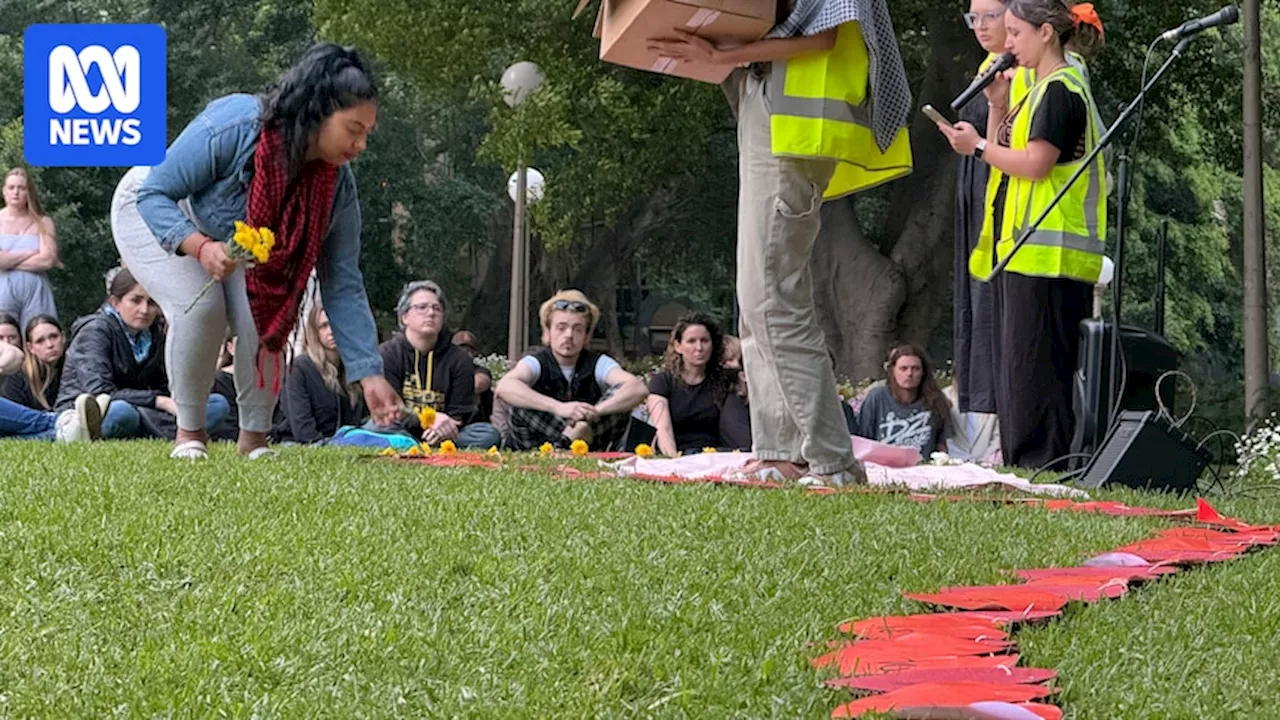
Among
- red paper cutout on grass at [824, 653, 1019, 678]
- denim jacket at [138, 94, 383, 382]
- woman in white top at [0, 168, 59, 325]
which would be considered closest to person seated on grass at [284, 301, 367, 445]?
woman in white top at [0, 168, 59, 325]

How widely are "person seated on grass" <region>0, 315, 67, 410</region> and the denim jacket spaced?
3.99 m

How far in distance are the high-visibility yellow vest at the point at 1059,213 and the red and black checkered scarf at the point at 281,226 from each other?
9.17 ft

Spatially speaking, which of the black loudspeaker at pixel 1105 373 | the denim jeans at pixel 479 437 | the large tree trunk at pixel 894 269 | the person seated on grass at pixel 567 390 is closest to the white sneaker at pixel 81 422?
the denim jeans at pixel 479 437

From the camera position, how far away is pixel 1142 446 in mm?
5680

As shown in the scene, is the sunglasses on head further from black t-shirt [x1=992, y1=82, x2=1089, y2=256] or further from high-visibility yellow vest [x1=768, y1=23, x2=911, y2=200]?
high-visibility yellow vest [x1=768, y1=23, x2=911, y2=200]

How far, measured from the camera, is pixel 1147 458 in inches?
223

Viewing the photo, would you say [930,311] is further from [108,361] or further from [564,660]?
[564,660]

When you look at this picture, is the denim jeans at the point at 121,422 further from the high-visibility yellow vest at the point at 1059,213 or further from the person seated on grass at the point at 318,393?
the high-visibility yellow vest at the point at 1059,213

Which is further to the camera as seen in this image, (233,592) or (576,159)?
(576,159)

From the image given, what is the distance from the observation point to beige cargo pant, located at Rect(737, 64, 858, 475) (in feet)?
16.6

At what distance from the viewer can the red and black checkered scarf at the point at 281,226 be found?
5555 millimetres

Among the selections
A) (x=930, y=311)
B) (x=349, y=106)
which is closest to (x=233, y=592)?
(x=349, y=106)

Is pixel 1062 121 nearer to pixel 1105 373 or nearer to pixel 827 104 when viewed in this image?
pixel 1105 373

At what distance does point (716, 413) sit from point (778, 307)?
3.96 m
